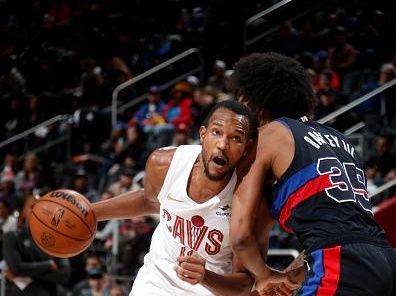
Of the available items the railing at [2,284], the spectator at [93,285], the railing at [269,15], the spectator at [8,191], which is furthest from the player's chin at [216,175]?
the railing at [269,15]

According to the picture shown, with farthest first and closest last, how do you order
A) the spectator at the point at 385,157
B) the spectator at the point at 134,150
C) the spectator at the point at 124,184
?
the spectator at the point at 134,150 → the spectator at the point at 124,184 → the spectator at the point at 385,157

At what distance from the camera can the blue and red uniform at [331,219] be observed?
304 centimetres

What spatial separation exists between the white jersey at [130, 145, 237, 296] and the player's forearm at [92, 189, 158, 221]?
26 cm

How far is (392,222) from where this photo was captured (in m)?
7.13

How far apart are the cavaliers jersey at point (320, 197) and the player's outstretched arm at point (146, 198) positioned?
63cm

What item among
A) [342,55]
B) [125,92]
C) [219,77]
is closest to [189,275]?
[342,55]

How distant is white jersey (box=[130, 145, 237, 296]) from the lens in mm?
3596

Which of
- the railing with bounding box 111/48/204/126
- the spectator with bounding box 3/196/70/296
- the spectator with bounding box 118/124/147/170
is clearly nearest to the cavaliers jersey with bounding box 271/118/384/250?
the spectator with bounding box 3/196/70/296

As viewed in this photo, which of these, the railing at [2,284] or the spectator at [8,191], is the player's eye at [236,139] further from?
the spectator at [8,191]

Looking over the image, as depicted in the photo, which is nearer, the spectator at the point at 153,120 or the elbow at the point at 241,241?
the elbow at the point at 241,241

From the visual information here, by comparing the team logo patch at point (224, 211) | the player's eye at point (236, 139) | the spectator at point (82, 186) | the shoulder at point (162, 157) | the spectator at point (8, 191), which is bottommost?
the spectator at point (8, 191)

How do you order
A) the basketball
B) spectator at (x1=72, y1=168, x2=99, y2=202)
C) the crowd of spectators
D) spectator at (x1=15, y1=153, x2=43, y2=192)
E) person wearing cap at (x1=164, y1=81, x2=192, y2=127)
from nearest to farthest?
the basketball < the crowd of spectators < spectator at (x1=72, y1=168, x2=99, y2=202) < person wearing cap at (x1=164, y1=81, x2=192, y2=127) < spectator at (x1=15, y1=153, x2=43, y2=192)

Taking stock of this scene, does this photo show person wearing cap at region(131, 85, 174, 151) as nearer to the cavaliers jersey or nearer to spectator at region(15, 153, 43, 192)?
spectator at region(15, 153, 43, 192)

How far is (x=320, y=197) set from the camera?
318 centimetres
